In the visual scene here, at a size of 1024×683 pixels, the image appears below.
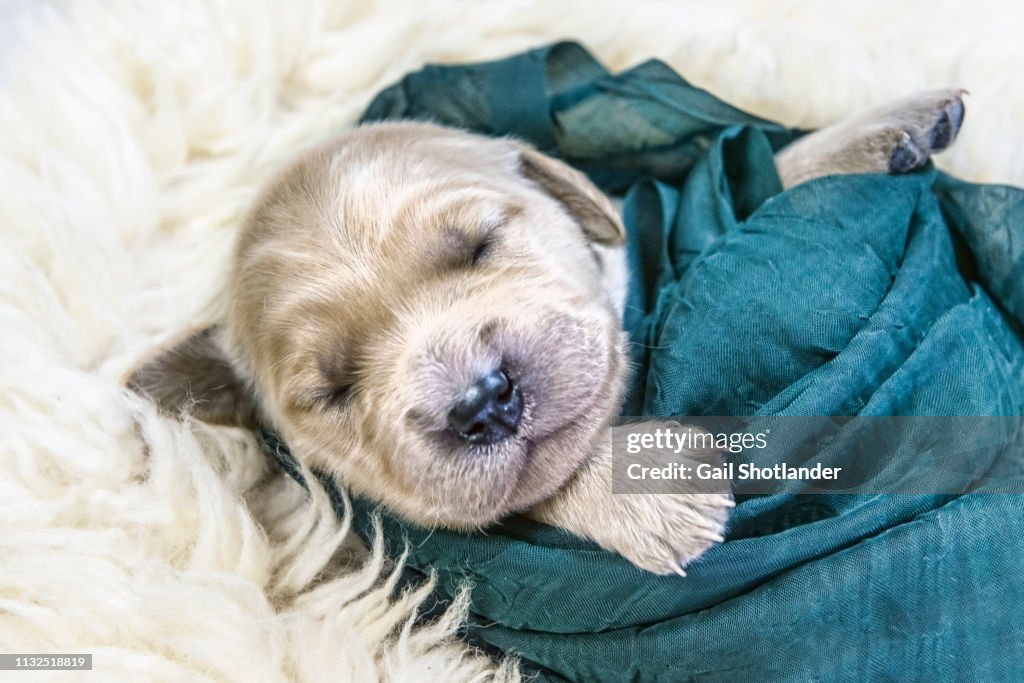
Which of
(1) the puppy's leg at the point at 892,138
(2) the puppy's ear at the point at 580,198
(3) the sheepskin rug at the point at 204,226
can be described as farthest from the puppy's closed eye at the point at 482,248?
(1) the puppy's leg at the point at 892,138

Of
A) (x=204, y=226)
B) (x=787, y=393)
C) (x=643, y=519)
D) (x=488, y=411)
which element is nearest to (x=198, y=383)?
(x=204, y=226)

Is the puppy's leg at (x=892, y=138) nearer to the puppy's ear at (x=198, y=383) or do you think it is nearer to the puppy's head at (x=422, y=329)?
the puppy's head at (x=422, y=329)

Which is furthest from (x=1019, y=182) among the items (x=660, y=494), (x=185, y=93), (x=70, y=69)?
(x=70, y=69)

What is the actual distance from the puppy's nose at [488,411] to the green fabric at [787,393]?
0.20 metres

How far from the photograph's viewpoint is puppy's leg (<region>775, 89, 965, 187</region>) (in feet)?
4.79

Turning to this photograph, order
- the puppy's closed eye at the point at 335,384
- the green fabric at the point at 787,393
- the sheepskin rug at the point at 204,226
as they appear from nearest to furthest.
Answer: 1. the green fabric at the point at 787,393
2. the sheepskin rug at the point at 204,226
3. the puppy's closed eye at the point at 335,384

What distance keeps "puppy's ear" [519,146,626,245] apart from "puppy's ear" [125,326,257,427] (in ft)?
2.25

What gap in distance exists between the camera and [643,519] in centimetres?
110

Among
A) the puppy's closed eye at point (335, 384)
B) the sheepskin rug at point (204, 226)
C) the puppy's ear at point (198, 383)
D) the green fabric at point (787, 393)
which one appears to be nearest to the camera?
the green fabric at point (787, 393)

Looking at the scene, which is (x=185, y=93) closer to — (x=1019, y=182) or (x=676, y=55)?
(x=676, y=55)

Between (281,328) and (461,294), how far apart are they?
31 cm

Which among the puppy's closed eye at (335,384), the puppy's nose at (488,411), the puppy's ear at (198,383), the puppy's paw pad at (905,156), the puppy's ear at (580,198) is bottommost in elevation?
the puppy's ear at (198,383)

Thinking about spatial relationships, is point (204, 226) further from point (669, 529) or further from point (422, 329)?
point (669, 529)

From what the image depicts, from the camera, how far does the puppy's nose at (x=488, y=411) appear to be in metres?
1.06
